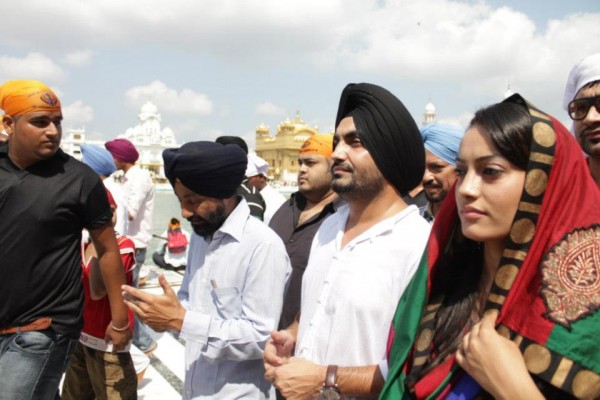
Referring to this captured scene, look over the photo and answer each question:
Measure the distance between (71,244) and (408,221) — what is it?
67.7 inches

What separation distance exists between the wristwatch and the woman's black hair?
350 millimetres

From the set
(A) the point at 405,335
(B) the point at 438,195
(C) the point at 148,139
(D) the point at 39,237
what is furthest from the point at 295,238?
(C) the point at 148,139

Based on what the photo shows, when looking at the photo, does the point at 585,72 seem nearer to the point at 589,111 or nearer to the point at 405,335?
the point at 589,111

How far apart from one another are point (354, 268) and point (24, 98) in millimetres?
1909

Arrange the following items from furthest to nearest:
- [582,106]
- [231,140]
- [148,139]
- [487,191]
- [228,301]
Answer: [148,139] → [231,140] → [228,301] → [582,106] → [487,191]

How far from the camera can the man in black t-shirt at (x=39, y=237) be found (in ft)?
7.85

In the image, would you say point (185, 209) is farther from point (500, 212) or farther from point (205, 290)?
point (500, 212)

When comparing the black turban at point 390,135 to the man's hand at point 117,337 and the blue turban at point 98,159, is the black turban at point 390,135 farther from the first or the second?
the blue turban at point 98,159

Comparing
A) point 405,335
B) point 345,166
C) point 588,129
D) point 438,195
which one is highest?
point 588,129

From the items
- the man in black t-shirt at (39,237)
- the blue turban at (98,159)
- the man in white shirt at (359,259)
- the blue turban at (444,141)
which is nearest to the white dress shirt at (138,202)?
the blue turban at (98,159)

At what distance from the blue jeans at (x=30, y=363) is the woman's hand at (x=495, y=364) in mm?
2037

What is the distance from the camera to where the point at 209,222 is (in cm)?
223

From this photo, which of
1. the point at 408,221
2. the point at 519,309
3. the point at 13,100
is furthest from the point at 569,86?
the point at 13,100

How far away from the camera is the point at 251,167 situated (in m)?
5.81
